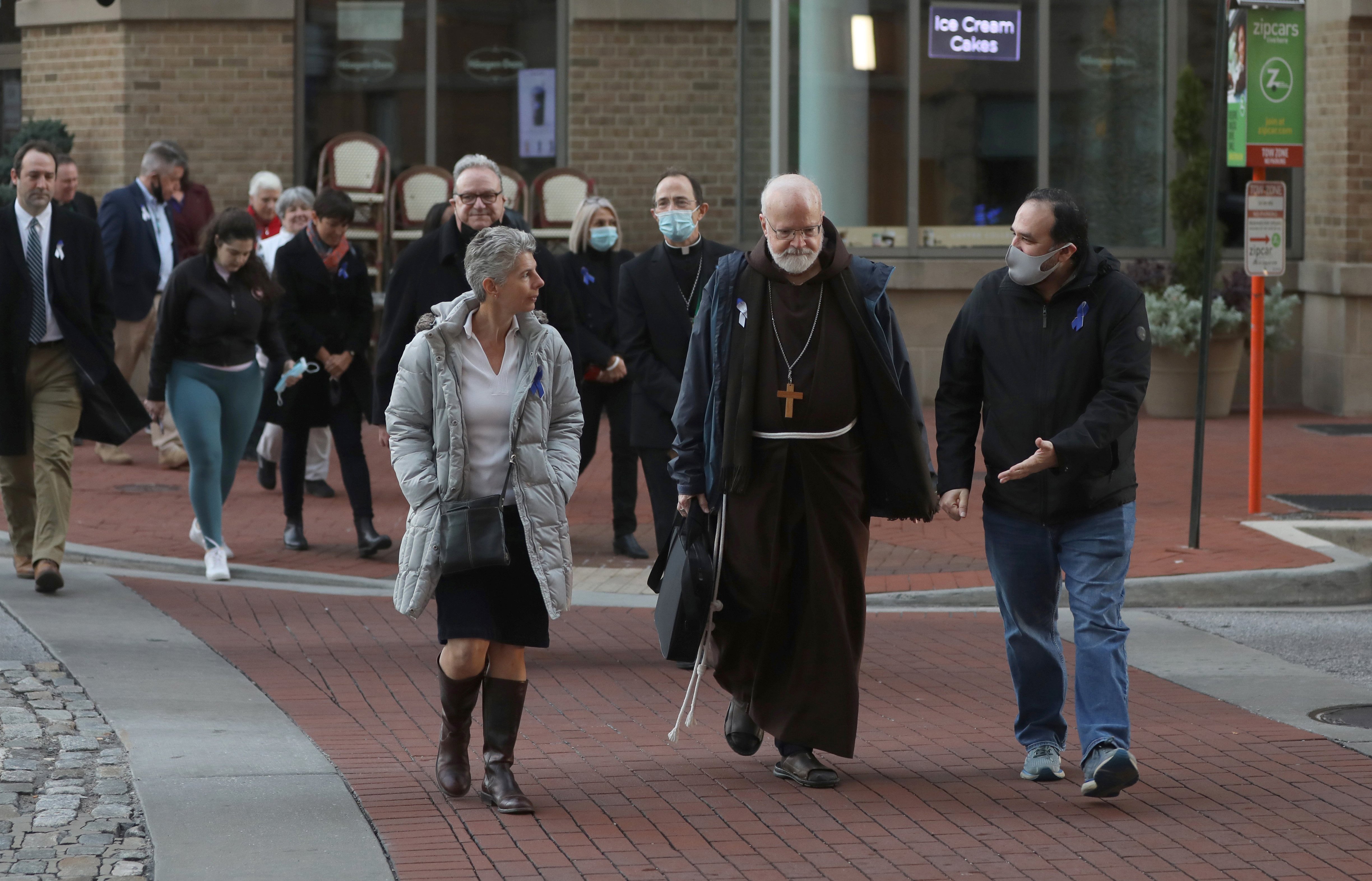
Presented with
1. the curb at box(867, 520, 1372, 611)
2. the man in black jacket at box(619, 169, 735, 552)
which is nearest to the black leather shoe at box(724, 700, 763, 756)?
the man in black jacket at box(619, 169, 735, 552)

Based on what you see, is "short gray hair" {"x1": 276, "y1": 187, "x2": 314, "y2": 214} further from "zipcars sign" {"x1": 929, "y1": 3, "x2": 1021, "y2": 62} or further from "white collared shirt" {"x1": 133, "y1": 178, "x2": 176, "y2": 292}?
"zipcars sign" {"x1": 929, "y1": 3, "x2": 1021, "y2": 62}

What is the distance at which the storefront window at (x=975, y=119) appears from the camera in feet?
55.4

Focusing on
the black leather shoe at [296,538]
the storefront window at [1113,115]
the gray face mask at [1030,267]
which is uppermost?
the storefront window at [1113,115]

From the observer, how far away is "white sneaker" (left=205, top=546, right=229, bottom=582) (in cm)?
960

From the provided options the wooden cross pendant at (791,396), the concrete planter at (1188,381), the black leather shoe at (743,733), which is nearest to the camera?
the wooden cross pendant at (791,396)

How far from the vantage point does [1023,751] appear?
6.33 metres

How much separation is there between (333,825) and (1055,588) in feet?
7.66

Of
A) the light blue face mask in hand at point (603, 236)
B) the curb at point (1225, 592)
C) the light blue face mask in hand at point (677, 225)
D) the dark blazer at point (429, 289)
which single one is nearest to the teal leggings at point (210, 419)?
the dark blazer at point (429, 289)

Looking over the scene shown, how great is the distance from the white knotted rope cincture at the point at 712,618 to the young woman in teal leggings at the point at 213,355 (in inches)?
170

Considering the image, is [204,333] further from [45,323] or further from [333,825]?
[333,825]

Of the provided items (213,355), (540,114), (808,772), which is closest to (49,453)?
(213,355)

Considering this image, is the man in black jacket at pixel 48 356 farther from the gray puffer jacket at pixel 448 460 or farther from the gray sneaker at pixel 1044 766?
the gray sneaker at pixel 1044 766

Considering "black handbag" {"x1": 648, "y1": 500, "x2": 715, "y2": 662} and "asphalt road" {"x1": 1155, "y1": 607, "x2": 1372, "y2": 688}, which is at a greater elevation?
"black handbag" {"x1": 648, "y1": 500, "x2": 715, "y2": 662}

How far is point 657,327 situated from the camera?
324 inches
